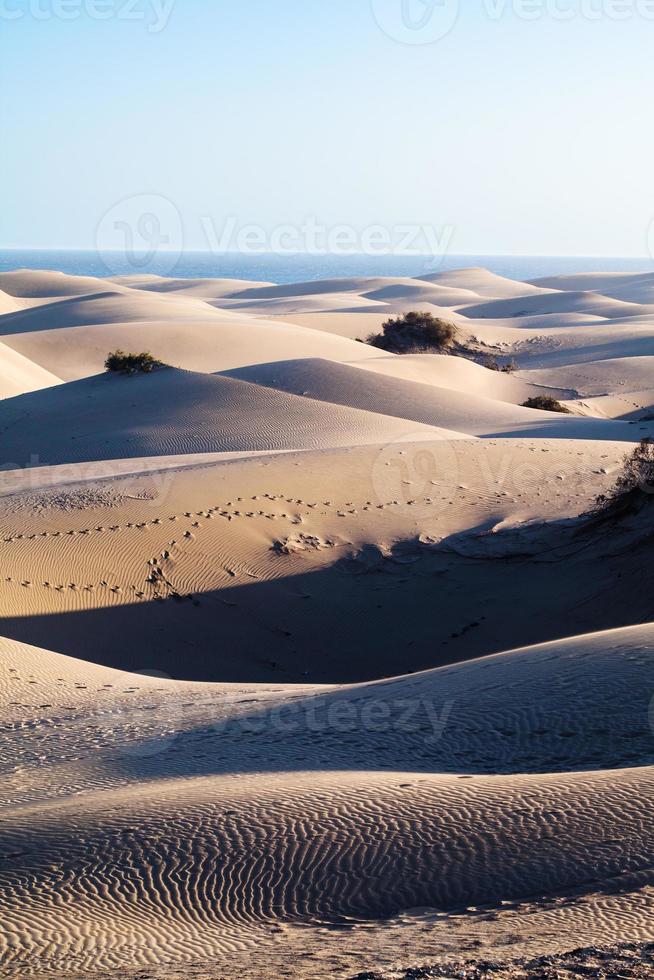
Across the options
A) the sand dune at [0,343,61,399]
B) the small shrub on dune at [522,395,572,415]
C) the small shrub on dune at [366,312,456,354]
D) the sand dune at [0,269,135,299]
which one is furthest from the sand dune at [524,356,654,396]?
the sand dune at [0,269,135,299]

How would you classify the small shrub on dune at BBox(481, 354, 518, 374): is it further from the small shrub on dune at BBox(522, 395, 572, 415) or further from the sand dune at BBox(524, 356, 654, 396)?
the small shrub on dune at BBox(522, 395, 572, 415)

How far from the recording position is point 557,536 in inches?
503

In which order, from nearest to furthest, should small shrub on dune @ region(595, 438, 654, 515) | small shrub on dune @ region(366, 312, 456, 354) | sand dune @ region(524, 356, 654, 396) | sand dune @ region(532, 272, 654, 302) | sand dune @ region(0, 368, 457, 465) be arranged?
small shrub on dune @ region(595, 438, 654, 515) < sand dune @ region(0, 368, 457, 465) < sand dune @ region(524, 356, 654, 396) < small shrub on dune @ region(366, 312, 456, 354) < sand dune @ region(532, 272, 654, 302)

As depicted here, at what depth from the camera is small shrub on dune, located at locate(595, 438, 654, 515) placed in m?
12.3

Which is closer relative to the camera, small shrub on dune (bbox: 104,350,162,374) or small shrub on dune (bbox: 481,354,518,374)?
small shrub on dune (bbox: 104,350,162,374)

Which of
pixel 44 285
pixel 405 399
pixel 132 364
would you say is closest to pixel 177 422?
pixel 132 364

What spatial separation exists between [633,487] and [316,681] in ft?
15.8

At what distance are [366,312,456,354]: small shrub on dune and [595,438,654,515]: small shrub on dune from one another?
23284 millimetres

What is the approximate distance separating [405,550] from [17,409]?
12398 millimetres

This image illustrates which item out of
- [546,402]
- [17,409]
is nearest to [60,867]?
[17,409]

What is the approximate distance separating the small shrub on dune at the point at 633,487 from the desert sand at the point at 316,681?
0.53ft

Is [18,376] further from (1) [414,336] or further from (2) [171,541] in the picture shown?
(2) [171,541]

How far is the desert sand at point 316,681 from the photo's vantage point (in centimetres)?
379

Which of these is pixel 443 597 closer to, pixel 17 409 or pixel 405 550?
pixel 405 550
